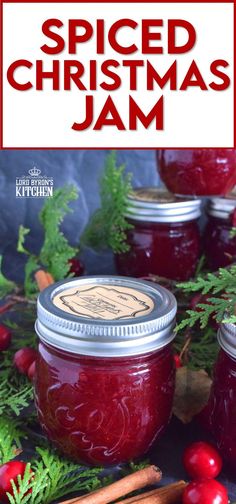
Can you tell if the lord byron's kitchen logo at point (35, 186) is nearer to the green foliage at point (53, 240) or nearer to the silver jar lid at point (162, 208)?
the green foliage at point (53, 240)

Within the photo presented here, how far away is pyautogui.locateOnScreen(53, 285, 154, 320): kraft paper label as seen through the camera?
91 cm

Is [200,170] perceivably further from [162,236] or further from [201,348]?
[201,348]

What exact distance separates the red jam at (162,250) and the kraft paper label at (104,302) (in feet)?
1.11

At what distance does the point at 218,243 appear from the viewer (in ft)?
4.75

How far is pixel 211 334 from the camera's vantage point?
120 centimetres

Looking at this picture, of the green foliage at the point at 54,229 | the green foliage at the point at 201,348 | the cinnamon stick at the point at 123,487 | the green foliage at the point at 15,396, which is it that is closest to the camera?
the cinnamon stick at the point at 123,487

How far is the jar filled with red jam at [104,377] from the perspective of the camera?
850mm

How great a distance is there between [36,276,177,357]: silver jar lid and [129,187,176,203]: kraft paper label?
14.3 inches

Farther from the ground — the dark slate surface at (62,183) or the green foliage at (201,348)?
the dark slate surface at (62,183)

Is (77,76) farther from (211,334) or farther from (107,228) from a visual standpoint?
(211,334)

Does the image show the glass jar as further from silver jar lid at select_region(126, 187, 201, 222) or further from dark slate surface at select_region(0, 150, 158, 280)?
dark slate surface at select_region(0, 150, 158, 280)

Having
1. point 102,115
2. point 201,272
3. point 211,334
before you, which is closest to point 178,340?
point 211,334

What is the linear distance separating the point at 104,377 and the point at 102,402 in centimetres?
3

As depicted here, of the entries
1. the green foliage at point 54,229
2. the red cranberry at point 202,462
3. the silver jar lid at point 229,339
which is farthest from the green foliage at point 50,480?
the green foliage at point 54,229
